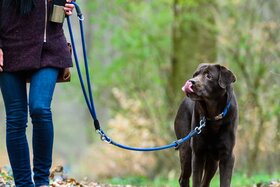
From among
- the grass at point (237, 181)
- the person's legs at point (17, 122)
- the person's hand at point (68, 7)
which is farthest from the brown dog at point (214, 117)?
the grass at point (237, 181)

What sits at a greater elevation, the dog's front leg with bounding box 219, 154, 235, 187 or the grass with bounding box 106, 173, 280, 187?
the dog's front leg with bounding box 219, 154, 235, 187

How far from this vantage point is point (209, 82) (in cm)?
624

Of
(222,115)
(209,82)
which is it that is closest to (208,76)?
(209,82)

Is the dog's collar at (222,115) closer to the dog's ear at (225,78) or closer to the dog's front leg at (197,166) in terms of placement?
the dog's ear at (225,78)

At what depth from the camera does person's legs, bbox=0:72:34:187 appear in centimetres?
530

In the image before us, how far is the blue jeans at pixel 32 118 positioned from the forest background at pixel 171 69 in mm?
6827

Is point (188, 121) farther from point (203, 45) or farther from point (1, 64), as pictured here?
point (203, 45)

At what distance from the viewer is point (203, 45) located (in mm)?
14234

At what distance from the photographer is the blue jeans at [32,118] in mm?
5191

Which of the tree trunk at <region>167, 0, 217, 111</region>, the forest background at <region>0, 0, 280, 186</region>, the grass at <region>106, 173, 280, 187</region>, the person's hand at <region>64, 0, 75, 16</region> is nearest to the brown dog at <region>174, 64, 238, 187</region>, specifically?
the person's hand at <region>64, 0, 75, 16</region>

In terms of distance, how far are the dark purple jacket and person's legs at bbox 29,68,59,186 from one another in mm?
107

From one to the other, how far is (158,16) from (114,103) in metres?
2.65

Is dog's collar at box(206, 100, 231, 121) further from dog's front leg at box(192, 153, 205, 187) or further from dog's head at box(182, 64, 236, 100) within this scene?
dog's front leg at box(192, 153, 205, 187)

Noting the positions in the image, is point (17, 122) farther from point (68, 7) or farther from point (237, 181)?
point (237, 181)
